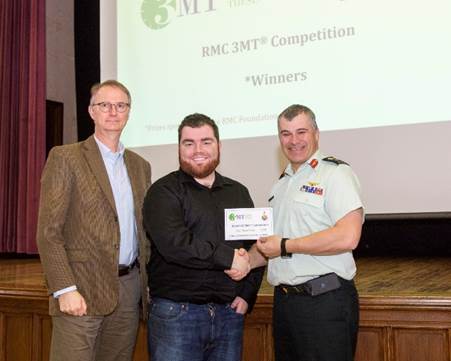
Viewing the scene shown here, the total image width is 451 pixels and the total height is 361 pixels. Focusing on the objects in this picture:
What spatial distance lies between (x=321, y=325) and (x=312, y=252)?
25 cm

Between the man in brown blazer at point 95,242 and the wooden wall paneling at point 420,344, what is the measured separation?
1107mm

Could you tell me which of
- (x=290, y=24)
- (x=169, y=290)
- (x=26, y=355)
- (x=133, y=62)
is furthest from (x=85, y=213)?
(x=133, y=62)

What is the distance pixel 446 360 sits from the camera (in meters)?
2.32

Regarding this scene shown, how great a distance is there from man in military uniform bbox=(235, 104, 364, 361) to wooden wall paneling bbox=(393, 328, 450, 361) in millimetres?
558

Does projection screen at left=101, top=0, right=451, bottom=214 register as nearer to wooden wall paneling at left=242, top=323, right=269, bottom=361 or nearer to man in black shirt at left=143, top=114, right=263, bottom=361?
wooden wall paneling at left=242, top=323, right=269, bottom=361

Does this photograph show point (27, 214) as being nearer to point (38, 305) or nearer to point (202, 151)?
point (38, 305)

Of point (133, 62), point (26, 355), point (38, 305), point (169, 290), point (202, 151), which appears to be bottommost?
point (26, 355)

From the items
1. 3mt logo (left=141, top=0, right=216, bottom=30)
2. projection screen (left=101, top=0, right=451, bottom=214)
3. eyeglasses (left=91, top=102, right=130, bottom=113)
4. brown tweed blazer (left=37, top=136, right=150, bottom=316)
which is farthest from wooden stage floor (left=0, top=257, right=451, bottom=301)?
Result: 3mt logo (left=141, top=0, right=216, bottom=30)

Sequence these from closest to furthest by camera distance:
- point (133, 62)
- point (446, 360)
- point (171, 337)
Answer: point (171, 337)
point (446, 360)
point (133, 62)

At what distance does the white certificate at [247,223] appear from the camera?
6.21ft

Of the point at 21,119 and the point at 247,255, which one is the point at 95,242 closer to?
the point at 247,255

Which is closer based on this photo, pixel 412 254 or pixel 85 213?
pixel 85 213

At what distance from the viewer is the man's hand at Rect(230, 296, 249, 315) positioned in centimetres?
195

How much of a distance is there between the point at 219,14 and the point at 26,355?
8.35 ft
